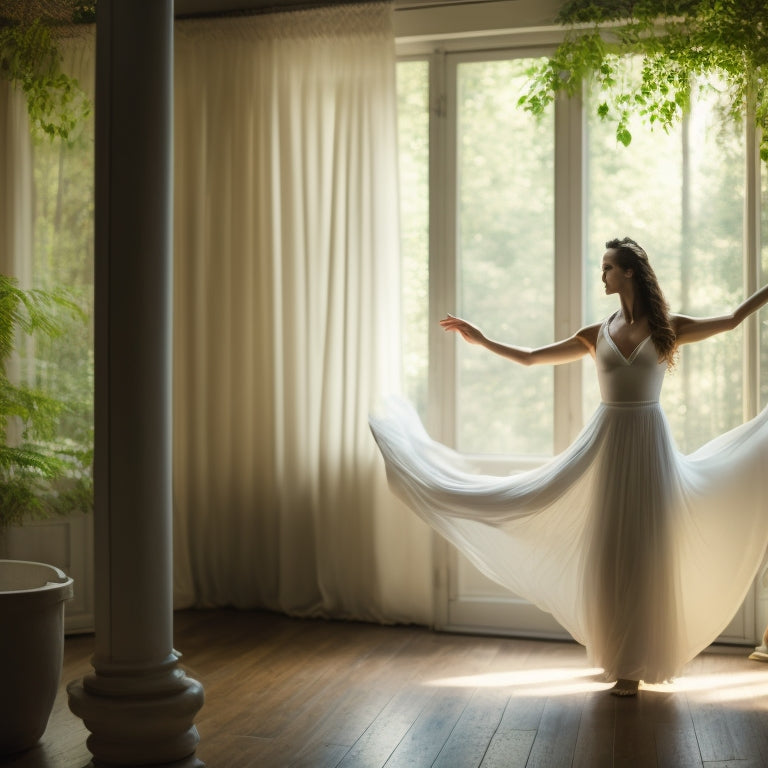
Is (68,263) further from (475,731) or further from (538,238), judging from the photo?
(475,731)

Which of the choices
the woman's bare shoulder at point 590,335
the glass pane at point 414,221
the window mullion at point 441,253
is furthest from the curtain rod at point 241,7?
the woman's bare shoulder at point 590,335

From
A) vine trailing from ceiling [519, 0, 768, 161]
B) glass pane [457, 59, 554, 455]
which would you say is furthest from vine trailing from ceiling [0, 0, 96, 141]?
vine trailing from ceiling [519, 0, 768, 161]

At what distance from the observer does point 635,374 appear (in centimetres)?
405

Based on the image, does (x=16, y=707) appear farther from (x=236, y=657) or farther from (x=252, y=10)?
(x=252, y=10)

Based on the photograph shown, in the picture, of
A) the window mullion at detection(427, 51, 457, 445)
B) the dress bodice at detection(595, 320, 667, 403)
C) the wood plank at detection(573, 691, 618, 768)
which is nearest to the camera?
the wood plank at detection(573, 691, 618, 768)

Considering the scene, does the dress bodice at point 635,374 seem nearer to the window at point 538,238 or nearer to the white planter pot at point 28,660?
the window at point 538,238

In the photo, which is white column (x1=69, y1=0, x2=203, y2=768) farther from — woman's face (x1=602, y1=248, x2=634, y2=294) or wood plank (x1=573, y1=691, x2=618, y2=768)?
woman's face (x1=602, y1=248, x2=634, y2=294)

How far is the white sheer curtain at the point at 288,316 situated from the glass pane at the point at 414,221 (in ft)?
0.42

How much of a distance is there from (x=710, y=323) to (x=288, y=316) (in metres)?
2.03

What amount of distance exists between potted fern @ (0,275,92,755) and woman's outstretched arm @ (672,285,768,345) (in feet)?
8.26

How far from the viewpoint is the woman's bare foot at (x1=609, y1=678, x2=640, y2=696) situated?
386cm

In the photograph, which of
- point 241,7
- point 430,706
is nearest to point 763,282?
point 430,706

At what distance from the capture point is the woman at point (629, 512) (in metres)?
Result: 3.90

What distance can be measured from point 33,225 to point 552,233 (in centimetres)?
250
